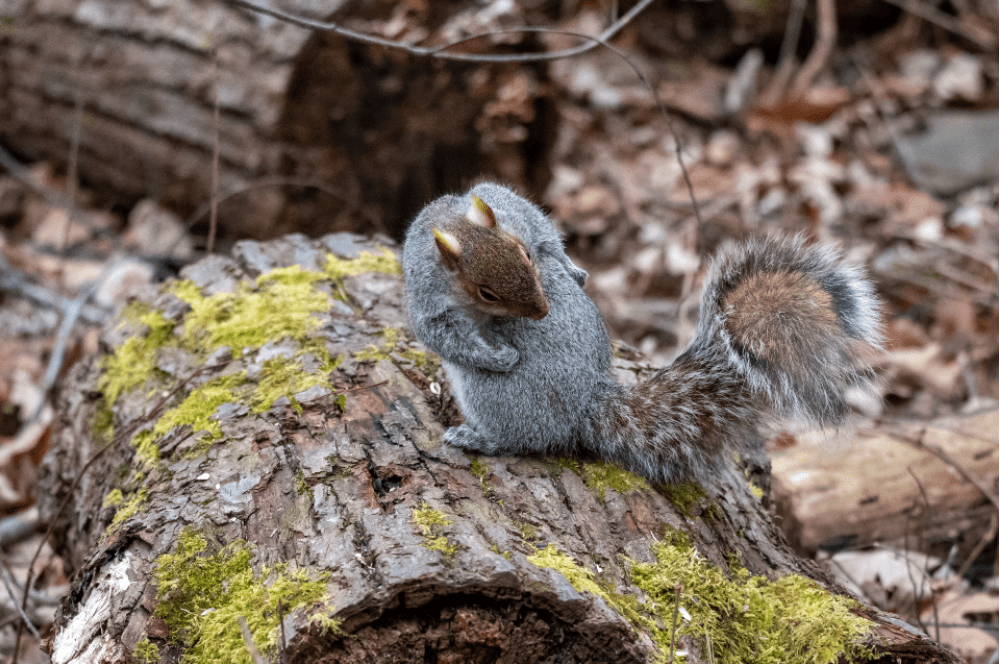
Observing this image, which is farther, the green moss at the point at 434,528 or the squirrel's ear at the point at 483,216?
the squirrel's ear at the point at 483,216

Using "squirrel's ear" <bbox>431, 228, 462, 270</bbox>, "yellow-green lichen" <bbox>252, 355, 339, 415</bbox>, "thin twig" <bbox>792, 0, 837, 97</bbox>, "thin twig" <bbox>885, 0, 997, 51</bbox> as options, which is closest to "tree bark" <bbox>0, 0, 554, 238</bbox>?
"yellow-green lichen" <bbox>252, 355, 339, 415</bbox>

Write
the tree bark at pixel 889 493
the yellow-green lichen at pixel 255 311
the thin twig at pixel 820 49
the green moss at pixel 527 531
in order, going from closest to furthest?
the green moss at pixel 527 531 < the yellow-green lichen at pixel 255 311 < the tree bark at pixel 889 493 < the thin twig at pixel 820 49

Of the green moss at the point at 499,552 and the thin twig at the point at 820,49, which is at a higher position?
the thin twig at the point at 820,49

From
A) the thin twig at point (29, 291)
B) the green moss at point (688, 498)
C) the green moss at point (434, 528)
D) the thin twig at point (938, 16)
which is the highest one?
the thin twig at point (938, 16)

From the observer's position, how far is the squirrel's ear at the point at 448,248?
6.83ft

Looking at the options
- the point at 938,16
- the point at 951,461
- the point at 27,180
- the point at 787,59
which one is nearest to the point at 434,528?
the point at 951,461

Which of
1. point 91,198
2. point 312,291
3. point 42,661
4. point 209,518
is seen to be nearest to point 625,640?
point 209,518

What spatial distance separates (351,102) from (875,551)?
354 centimetres

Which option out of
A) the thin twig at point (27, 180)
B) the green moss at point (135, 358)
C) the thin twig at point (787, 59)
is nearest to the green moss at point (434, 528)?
the green moss at point (135, 358)

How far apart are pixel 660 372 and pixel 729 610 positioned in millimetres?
642

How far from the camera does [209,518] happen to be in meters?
1.88

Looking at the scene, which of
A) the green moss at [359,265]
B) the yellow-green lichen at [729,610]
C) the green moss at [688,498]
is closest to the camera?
the yellow-green lichen at [729,610]

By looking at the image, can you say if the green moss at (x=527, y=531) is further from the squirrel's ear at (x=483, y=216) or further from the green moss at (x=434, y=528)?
the squirrel's ear at (x=483, y=216)

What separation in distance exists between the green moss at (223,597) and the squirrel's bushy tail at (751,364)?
89 cm
